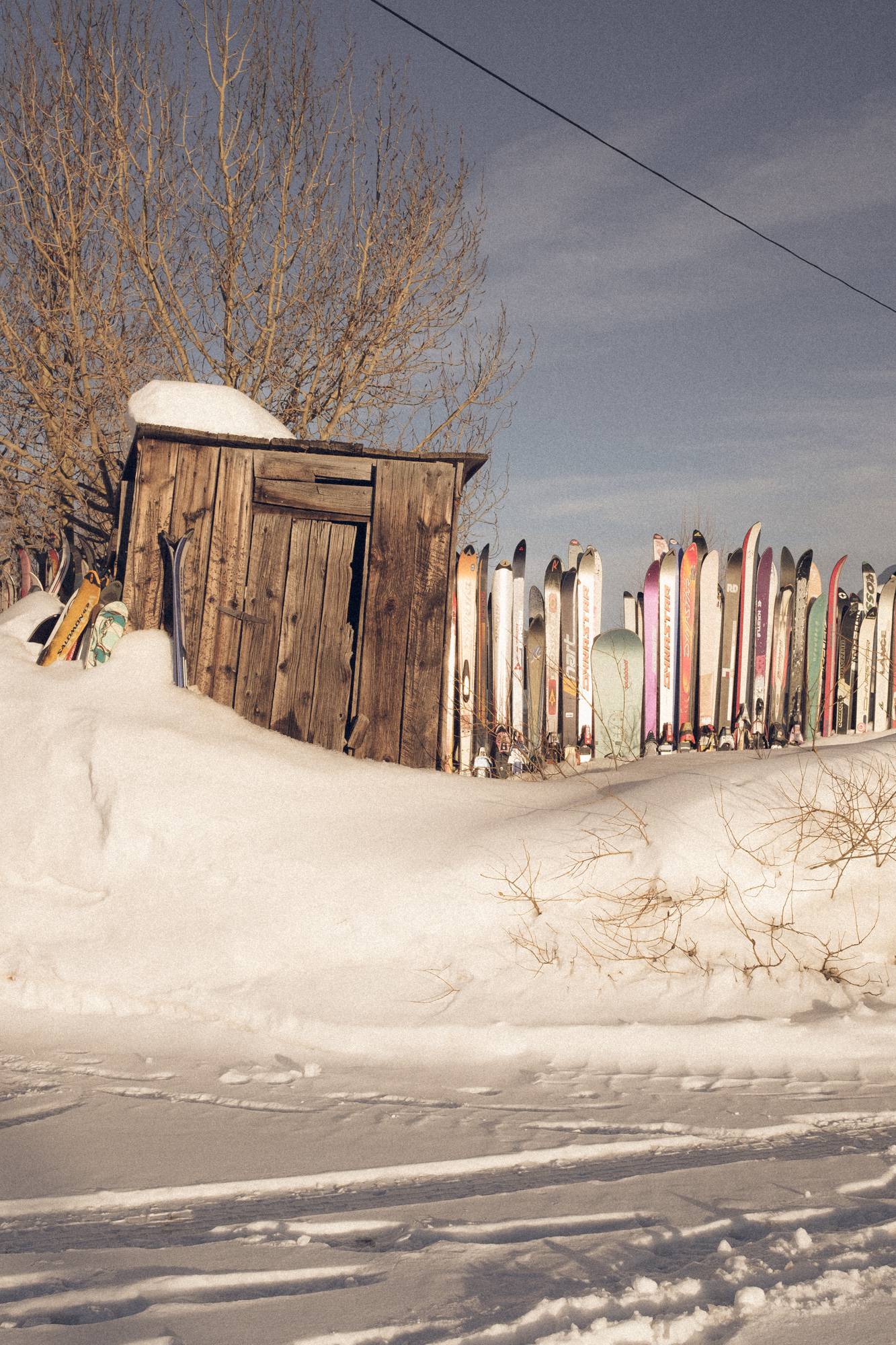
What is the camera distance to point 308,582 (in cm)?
641

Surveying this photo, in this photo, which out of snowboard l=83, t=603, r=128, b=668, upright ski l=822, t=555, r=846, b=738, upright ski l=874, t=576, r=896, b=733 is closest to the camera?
snowboard l=83, t=603, r=128, b=668

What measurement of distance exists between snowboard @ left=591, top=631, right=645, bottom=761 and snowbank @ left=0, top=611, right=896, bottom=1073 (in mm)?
2234

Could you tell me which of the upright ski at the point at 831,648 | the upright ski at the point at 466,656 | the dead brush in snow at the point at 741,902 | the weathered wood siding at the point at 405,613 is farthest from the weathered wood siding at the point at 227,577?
the upright ski at the point at 831,648

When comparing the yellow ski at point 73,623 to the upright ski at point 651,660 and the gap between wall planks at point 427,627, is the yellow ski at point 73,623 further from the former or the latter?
the upright ski at point 651,660

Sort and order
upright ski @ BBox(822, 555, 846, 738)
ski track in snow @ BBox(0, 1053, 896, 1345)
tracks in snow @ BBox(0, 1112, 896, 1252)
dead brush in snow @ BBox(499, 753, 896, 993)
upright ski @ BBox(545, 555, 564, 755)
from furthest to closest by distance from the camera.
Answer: upright ski @ BBox(822, 555, 846, 738) → upright ski @ BBox(545, 555, 564, 755) → dead brush in snow @ BBox(499, 753, 896, 993) → tracks in snow @ BBox(0, 1112, 896, 1252) → ski track in snow @ BBox(0, 1053, 896, 1345)

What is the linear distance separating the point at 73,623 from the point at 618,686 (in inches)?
158

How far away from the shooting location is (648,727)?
24.7 feet

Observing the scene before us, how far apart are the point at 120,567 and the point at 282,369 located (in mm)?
5202

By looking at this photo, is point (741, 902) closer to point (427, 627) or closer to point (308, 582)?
point (427, 627)

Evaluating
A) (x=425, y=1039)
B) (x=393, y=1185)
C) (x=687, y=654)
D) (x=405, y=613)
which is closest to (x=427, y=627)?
(x=405, y=613)

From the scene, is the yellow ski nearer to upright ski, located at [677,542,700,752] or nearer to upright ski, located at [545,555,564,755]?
upright ski, located at [545,555,564,755]

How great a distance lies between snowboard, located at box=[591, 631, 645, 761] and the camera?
24.4ft

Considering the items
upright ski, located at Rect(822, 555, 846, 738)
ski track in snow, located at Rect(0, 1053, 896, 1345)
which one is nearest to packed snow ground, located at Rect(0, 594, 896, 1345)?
ski track in snow, located at Rect(0, 1053, 896, 1345)

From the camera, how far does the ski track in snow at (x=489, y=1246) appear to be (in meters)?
1.68
